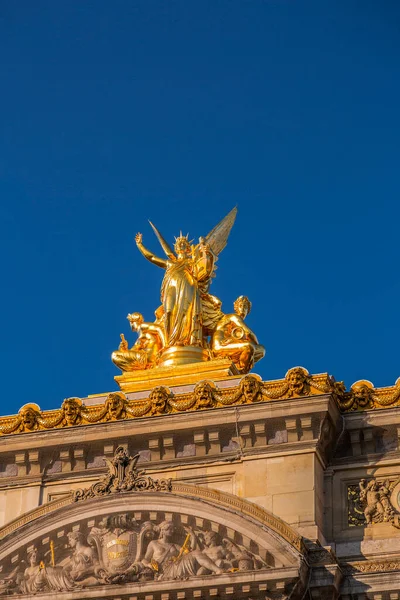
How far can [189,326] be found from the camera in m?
36.7

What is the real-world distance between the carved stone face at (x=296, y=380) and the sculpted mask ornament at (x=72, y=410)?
398cm

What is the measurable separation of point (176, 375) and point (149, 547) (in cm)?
438

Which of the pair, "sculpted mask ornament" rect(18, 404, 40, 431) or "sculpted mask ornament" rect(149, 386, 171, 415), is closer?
"sculpted mask ornament" rect(149, 386, 171, 415)

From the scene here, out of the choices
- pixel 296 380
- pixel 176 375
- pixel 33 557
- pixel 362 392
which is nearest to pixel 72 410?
pixel 176 375

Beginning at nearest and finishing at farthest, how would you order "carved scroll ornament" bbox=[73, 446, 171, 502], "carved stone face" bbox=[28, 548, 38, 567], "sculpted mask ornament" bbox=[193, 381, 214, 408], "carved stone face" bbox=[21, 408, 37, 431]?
"carved scroll ornament" bbox=[73, 446, 171, 502], "carved stone face" bbox=[28, 548, 38, 567], "sculpted mask ornament" bbox=[193, 381, 214, 408], "carved stone face" bbox=[21, 408, 37, 431]

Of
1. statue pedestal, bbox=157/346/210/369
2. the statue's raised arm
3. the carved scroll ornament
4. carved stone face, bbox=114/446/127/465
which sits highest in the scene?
the statue's raised arm

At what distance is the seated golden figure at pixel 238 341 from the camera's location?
36.4 metres

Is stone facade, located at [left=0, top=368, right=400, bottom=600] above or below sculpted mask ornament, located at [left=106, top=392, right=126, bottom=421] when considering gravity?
below

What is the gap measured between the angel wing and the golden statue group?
384mm

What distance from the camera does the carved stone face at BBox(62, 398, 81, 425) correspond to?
3441 centimetres

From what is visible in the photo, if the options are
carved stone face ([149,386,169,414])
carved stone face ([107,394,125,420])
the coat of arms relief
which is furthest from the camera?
carved stone face ([107,394,125,420])

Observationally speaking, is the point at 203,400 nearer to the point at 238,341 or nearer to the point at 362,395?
the point at 362,395

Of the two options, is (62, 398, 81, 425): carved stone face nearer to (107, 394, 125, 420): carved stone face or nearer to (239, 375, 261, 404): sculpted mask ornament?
(107, 394, 125, 420): carved stone face

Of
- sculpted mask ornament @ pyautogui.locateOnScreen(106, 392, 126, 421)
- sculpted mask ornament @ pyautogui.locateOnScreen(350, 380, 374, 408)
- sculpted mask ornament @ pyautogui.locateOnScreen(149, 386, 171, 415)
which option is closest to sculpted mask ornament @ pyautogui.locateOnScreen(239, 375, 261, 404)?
sculpted mask ornament @ pyautogui.locateOnScreen(149, 386, 171, 415)
